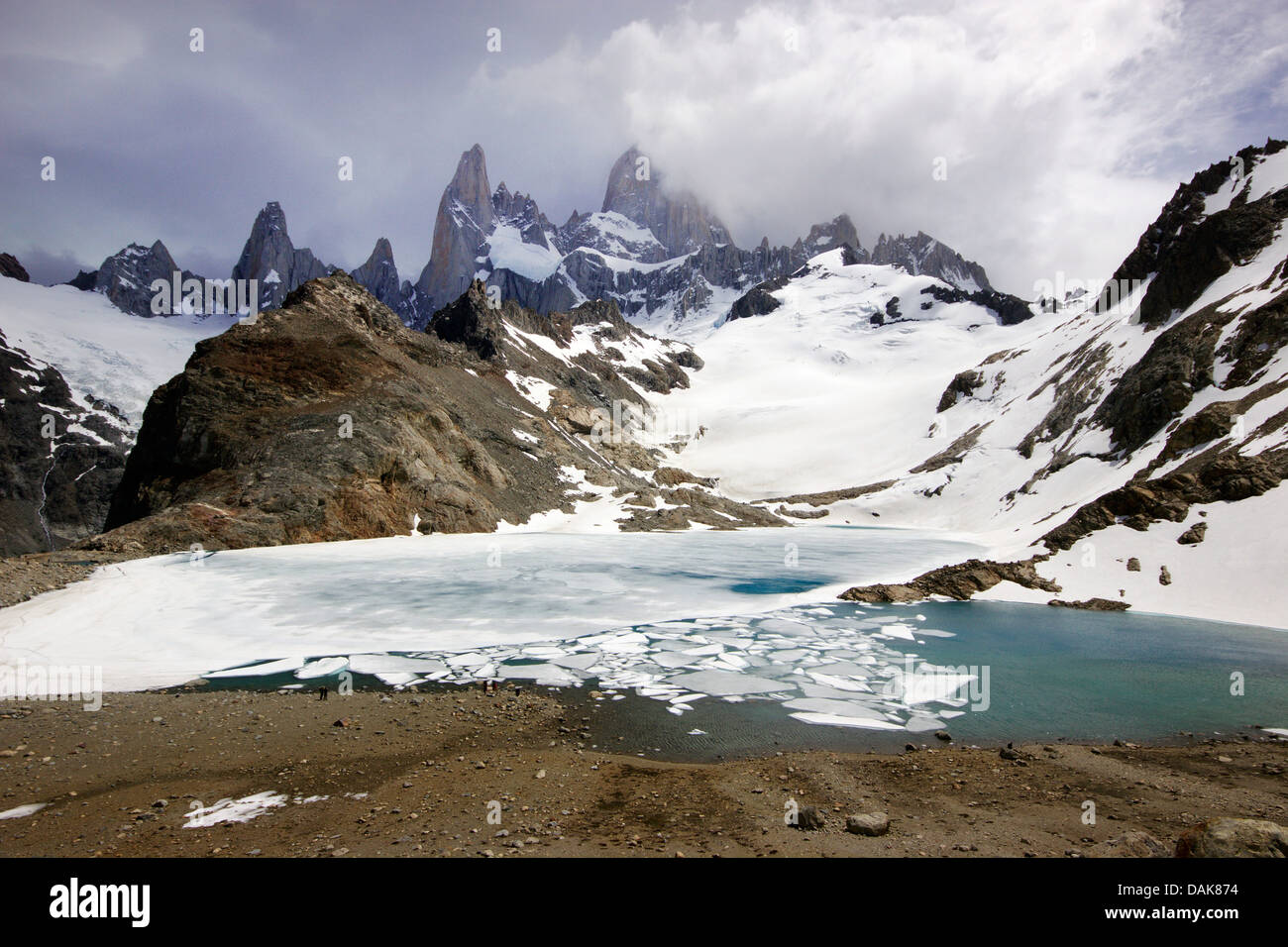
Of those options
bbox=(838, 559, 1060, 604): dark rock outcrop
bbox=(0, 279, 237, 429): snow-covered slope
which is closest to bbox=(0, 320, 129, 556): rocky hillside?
bbox=(0, 279, 237, 429): snow-covered slope

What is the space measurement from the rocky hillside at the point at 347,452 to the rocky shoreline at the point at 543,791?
92.1ft

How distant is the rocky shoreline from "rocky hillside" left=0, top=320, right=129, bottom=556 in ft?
336

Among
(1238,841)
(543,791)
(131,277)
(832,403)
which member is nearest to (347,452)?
(543,791)

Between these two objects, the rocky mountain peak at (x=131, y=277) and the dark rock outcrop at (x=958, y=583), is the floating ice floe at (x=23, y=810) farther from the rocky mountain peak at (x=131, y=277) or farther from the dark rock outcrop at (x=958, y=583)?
the rocky mountain peak at (x=131, y=277)

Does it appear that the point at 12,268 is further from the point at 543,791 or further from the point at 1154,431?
the point at 1154,431

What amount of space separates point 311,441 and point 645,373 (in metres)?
118

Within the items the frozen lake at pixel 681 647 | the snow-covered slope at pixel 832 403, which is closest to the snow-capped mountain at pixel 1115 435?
the snow-covered slope at pixel 832 403

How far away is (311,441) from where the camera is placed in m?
41.2

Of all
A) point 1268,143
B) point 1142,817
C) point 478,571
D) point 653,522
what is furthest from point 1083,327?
point 1142,817

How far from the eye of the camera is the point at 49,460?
298 ft

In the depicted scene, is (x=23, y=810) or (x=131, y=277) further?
(x=131, y=277)

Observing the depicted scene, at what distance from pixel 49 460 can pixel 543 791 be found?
403ft

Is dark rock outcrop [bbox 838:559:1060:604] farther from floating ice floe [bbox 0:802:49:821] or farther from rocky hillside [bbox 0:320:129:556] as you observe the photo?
rocky hillside [bbox 0:320:129:556]

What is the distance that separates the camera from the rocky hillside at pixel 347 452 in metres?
37.7
